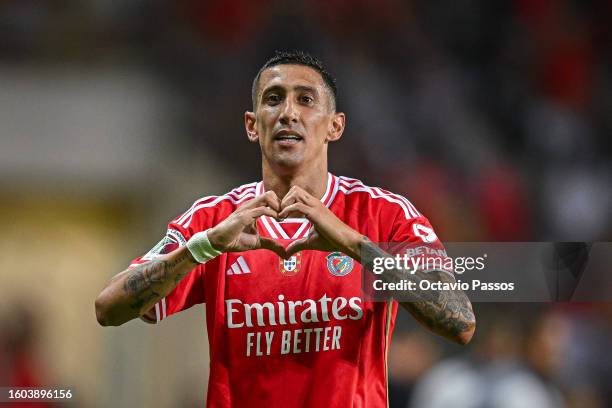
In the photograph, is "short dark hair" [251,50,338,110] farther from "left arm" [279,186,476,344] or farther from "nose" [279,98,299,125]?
"left arm" [279,186,476,344]

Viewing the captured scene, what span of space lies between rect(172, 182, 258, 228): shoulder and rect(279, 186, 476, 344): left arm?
0.54 m

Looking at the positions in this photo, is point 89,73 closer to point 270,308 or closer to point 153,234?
point 153,234

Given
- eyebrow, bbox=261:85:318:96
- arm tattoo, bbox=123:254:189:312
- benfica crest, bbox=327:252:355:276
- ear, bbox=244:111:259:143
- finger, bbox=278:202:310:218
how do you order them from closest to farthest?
finger, bbox=278:202:310:218 → arm tattoo, bbox=123:254:189:312 → benfica crest, bbox=327:252:355:276 → eyebrow, bbox=261:85:318:96 → ear, bbox=244:111:259:143

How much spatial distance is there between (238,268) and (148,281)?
36 centimetres

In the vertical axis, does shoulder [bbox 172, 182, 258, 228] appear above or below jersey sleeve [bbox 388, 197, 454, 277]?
above

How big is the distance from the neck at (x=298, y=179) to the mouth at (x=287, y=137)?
0.11 m

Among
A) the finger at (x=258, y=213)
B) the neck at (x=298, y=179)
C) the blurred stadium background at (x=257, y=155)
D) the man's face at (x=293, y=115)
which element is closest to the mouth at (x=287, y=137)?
the man's face at (x=293, y=115)

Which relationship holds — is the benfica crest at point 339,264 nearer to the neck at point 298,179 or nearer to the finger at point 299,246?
the neck at point 298,179

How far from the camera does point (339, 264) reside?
9.30 feet

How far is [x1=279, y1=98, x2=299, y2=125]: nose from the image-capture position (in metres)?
2.85

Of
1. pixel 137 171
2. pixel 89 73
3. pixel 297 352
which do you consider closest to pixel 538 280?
pixel 297 352

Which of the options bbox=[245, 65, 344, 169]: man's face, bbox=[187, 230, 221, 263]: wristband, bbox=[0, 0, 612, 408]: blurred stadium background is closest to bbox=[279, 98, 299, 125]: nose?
bbox=[245, 65, 344, 169]: man's face

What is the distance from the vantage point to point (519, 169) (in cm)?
568

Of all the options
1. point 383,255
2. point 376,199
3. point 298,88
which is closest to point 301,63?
point 298,88
